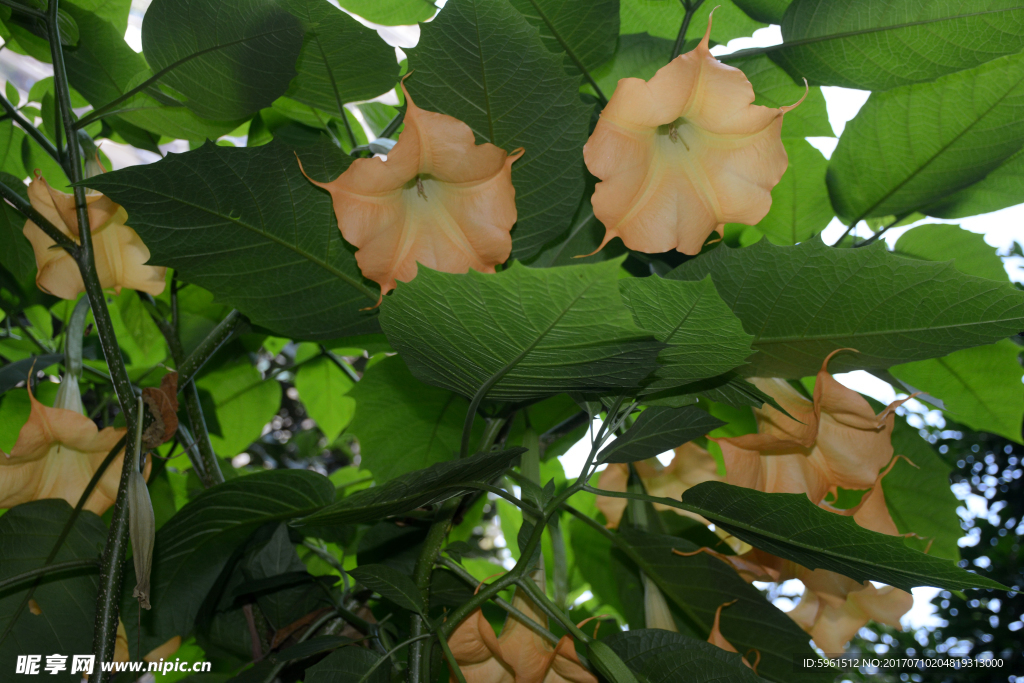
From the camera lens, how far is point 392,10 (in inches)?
21.3

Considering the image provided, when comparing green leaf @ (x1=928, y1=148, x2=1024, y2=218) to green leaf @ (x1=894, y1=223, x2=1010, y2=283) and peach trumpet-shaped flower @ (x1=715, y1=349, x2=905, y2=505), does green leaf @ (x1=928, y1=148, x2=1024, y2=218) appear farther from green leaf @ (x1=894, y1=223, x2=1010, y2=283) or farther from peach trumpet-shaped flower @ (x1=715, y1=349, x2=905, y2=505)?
peach trumpet-shaped flower @ (x1=715, y1=349, x2=905, y2=505)

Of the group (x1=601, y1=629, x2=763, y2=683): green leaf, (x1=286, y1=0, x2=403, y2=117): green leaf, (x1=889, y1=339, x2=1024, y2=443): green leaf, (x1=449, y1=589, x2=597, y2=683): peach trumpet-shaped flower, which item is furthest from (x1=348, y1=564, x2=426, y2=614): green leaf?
(x1=889, y1=339, x2=1024, y2=443): green leaf

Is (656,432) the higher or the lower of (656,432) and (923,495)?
Result: the higher

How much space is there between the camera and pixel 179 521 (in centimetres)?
48

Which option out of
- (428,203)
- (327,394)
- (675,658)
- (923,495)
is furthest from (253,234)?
(923,495)

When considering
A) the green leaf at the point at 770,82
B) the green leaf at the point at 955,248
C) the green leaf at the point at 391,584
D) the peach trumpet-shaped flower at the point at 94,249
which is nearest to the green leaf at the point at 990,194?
the green leaf at the point at 955,248

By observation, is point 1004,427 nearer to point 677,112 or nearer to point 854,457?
point 854,457

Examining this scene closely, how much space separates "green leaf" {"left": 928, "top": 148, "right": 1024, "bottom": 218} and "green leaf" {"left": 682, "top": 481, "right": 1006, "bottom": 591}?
302 mm

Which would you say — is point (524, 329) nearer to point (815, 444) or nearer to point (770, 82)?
point (815, 444)

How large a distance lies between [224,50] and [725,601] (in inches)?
19.8

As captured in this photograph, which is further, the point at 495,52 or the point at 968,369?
the point at 968,369

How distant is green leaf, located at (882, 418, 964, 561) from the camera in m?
0.58

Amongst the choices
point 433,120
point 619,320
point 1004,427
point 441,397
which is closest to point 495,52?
point 433,120

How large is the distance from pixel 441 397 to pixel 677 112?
1.00ft
